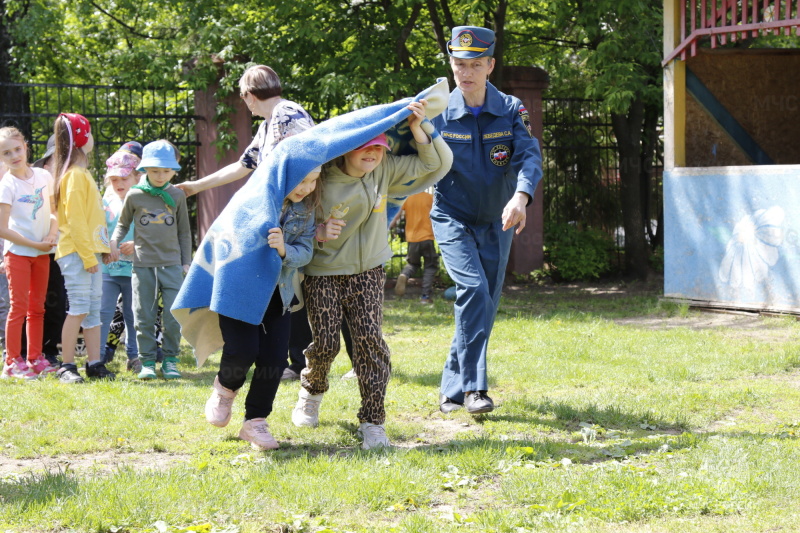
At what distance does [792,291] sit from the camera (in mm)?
9609

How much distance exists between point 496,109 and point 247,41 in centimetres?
743

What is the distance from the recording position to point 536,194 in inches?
A: 536

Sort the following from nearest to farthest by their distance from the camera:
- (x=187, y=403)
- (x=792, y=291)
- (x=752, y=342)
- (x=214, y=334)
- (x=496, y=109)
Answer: (x=214, y=334), (x=496, y=109), (x=187, y=403), (x=752, y=342), (x=792, y=291)

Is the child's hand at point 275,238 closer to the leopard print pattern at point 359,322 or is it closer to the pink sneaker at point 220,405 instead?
the leopard print pattern at point 359,322

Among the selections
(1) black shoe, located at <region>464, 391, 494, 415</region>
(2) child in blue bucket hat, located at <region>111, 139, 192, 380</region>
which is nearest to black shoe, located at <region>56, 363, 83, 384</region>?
(2) child in blue bucket hat, located at <region>111, 139, 192, 380</region>

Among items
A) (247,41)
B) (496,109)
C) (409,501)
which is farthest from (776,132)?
(409,501)

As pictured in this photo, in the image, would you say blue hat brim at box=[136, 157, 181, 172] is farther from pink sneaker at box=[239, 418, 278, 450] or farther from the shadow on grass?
the shadow on grass

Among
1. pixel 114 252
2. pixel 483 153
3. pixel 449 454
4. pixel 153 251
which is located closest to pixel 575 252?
pixel 153 251

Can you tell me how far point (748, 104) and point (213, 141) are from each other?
689cm

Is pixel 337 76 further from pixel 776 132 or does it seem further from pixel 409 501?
pixel 409 501

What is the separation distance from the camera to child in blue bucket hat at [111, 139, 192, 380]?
6770 mm

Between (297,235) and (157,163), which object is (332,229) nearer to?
(297,235)

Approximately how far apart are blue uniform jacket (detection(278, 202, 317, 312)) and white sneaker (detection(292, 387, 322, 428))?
809 mm

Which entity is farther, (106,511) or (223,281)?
(223,281)
